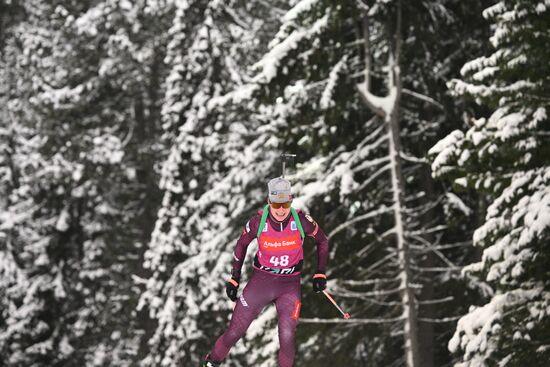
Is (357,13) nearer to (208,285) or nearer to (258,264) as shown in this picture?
(258,264)

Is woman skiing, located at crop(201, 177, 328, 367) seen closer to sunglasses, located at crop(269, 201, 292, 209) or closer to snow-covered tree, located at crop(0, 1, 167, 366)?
sunglasses, located at crop(269, 201, 292, 209)

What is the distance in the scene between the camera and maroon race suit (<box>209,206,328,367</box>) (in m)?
5.81

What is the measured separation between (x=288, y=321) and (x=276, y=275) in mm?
417

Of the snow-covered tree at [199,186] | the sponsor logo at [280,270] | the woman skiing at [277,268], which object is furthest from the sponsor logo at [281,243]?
the snow-covered tree at [199,186]

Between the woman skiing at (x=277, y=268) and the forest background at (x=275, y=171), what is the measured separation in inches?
119

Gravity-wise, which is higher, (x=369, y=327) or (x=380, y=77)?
(x=380, y=77)

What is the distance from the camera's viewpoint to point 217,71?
18.4m

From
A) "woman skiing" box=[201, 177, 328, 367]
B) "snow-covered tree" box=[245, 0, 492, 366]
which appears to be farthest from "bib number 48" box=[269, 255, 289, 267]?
"snow-covered tree" box=[245, 0, 492, 366]

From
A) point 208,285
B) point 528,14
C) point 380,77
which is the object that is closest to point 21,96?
point 208,285

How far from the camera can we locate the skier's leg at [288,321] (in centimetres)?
588

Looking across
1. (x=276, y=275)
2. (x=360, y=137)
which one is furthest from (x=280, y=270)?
(x=360, y=137)

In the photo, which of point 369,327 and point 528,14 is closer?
point 528,14

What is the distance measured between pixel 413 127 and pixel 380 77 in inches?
60.8

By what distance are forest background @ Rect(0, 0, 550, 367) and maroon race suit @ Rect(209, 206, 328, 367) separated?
305 cm
